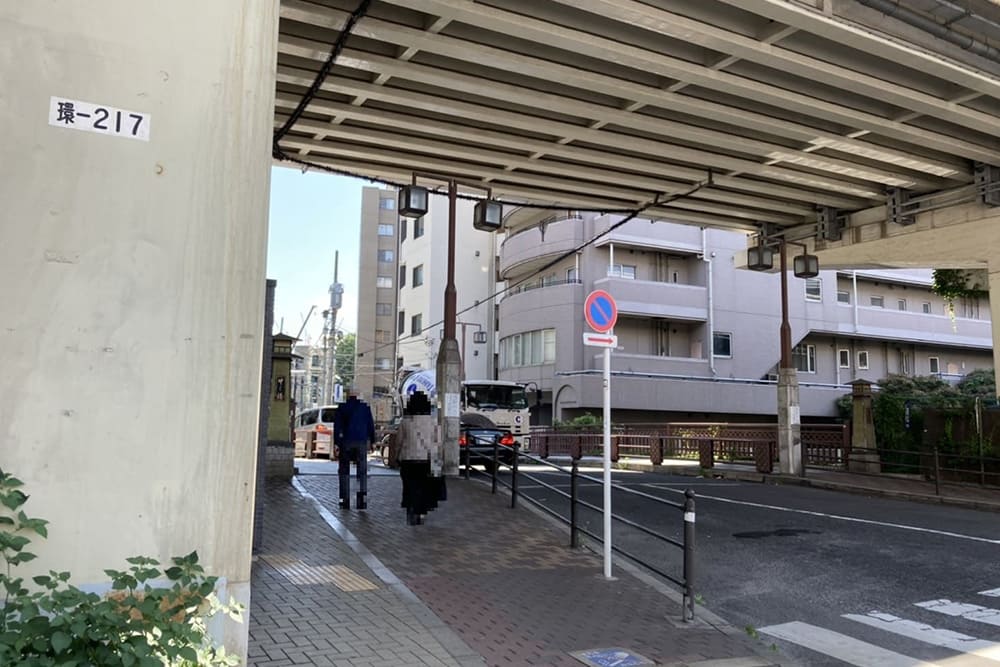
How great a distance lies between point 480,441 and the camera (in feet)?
55.5

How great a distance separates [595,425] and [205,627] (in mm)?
27195

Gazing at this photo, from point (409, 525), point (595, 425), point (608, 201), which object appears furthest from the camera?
point (595, 425)

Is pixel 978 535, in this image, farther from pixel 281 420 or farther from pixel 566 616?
pixel 281 420

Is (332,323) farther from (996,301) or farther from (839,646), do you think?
(839,646)

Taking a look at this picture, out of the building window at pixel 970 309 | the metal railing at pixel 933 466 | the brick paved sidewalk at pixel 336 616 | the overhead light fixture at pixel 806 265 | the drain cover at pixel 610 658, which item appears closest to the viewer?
the brick paved sidewalk at pixel 336 616

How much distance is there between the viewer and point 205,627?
3.49m

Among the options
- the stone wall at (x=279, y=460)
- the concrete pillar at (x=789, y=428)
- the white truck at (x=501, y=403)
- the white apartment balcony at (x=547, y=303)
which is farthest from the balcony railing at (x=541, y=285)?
the stone wall at (x=279, y=460)

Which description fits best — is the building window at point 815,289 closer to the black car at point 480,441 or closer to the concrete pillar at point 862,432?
the concrete pillar at point 862,432

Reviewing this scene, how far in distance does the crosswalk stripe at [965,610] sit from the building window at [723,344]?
30823mm

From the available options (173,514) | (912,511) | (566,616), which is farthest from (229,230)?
(912,511)

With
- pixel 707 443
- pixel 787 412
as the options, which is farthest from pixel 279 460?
pixel 787 412

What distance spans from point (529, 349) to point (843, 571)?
102 feet

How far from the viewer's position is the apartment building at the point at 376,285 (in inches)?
2676

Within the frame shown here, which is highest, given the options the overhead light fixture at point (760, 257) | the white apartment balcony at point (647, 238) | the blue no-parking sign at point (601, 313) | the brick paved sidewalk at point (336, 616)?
the white apartment balcony at point (647, 238)
